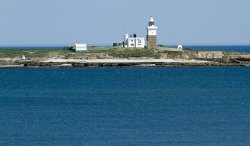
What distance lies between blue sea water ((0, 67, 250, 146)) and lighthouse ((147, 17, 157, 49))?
32983 millimetres

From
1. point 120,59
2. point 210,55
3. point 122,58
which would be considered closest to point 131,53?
point 122,58

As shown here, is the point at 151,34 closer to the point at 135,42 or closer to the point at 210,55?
the point at 135,42

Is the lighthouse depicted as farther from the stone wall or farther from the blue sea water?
the blue sea water

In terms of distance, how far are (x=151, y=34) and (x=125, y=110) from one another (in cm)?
7608

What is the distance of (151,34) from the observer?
12875 centimetres

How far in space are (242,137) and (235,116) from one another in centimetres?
938

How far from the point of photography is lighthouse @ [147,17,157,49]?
419ft

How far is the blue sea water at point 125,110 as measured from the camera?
40062mm

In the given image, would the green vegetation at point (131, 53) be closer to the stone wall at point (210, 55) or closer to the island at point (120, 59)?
the island at point (120, 59)

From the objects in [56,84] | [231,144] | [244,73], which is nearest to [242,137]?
[231,144]

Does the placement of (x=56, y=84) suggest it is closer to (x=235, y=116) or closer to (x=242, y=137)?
(x=235, y=116)

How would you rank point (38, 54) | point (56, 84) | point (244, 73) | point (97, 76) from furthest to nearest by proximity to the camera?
point (38, 54), point (244, 73), point (97, 76), point (56, 84)

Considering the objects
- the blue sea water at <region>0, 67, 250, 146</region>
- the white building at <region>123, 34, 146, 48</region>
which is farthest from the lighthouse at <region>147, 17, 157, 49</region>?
the blue sea water at <region>0, 67, 250, 146</region>

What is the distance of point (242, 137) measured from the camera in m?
39.8
